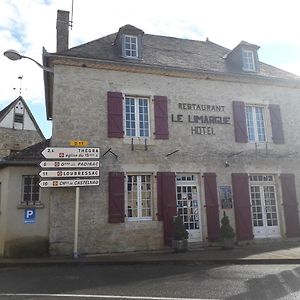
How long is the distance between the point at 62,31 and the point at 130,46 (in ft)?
8.53

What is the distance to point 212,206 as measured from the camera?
12.2m

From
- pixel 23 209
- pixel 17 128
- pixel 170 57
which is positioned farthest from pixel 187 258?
pixel 17 128

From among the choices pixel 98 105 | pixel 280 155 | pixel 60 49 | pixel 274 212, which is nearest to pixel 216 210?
pixel 274 212

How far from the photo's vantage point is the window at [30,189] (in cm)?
1098

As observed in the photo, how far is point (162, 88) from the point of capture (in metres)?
12.7

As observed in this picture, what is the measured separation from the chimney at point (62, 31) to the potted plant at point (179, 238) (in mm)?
7313

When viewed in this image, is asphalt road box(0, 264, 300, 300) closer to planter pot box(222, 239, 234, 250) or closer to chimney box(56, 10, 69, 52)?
planter pot box(222, 239, 234, 250)

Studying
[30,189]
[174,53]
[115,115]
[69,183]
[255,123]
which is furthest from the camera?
[174,53]

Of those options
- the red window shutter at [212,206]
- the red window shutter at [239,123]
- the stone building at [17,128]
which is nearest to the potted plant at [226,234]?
the red window shutter at [212,206]

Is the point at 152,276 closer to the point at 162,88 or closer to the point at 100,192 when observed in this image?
the point at 100,192

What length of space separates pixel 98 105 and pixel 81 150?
1883 millimetres

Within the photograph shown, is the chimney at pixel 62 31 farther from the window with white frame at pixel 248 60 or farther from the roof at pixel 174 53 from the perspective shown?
the window with white frame at pixel 248 60

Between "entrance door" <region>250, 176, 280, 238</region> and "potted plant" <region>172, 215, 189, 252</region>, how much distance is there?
3280mm

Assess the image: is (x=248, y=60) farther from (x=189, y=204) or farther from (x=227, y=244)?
(x=227, y=244)
